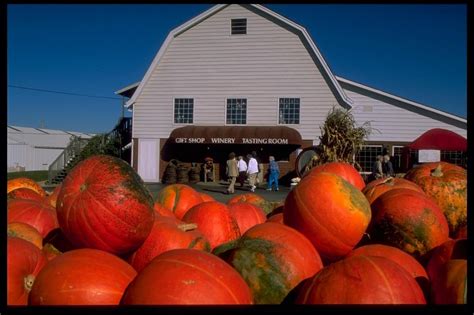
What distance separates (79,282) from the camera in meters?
1.90

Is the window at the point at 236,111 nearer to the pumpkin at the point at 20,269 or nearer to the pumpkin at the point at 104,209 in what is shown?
the pumpkin at the point at 104,209

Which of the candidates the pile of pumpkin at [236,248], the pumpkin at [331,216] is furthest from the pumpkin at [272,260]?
the pumpkin at [331,216]

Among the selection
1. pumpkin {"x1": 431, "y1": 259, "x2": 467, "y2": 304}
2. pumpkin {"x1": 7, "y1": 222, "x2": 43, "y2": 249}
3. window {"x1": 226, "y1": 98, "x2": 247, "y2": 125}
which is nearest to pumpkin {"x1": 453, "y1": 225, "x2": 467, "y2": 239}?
pumpkin {"x1": 431, "y1": 259, "x2": 467, "y2": 304}

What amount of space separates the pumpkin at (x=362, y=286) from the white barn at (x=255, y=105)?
1570 centimetres

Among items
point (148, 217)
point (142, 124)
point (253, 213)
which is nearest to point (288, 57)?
point (142, 124)

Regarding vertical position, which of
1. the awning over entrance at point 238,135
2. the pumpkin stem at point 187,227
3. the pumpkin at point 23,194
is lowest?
the pumpkin stem at point 187,227

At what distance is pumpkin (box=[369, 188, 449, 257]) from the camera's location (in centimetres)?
265

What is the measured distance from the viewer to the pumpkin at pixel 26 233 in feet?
7.55

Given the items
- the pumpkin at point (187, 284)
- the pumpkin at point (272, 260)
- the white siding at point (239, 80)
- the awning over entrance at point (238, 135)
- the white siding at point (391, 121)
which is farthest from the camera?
the white siding at point (391, 121)

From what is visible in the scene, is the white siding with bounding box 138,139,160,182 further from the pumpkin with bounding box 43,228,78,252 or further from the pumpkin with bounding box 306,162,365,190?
the pumpkin with bounding box 43,228,78,252

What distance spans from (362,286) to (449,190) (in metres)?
1.63

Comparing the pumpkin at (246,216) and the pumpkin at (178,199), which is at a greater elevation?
the pumpkin at (178,199)
